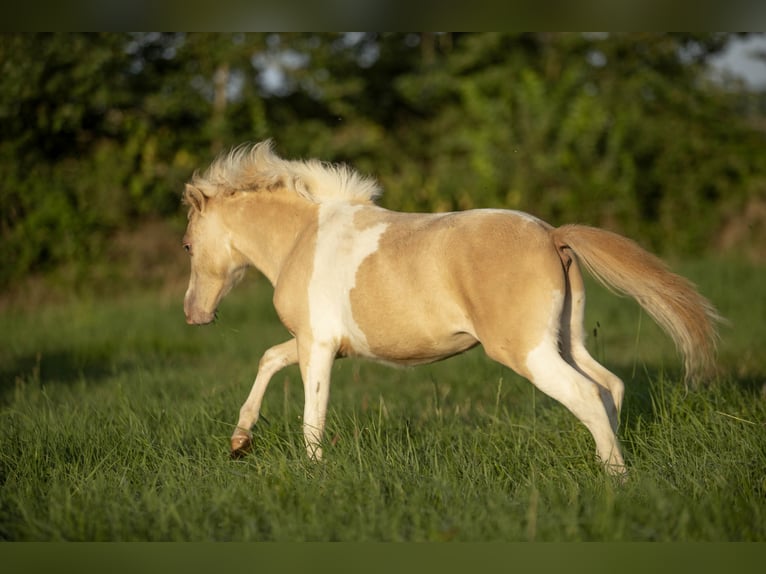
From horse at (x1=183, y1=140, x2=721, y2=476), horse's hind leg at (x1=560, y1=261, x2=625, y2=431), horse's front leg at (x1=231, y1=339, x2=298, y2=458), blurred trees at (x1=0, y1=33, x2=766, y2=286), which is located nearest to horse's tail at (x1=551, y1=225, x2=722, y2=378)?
horse at (x1=183, y1=140, x2=721, y2=476)

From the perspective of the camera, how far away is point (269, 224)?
559cm

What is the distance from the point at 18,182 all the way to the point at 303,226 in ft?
32.2

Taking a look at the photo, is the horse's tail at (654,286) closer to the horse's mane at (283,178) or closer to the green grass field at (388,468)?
the green grass field at (388,468)

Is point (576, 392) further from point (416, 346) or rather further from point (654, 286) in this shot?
point (416, 346)

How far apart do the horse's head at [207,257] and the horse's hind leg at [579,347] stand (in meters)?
2.23

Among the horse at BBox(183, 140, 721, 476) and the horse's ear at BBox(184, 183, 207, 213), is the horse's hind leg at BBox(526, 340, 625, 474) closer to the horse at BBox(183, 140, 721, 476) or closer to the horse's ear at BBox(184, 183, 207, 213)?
the horse at BBox(183, 140, 721, 476)

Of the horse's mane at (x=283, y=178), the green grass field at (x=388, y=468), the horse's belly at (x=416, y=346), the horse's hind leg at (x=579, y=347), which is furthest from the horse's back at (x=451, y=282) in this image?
the green grass field at (x=388, y=468)

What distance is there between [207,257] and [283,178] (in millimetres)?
745

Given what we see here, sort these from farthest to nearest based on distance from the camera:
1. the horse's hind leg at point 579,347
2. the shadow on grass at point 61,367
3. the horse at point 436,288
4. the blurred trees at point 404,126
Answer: the blurred trees at point 404,126
the shadow on grass at point 61,367
the horse's hind leg at point 579,347
the horse at point 436,288

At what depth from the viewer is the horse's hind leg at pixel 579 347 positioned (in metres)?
4.69

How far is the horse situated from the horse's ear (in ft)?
0.75

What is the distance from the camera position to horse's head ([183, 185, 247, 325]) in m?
5.75

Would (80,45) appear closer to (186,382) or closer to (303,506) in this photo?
(186,382)
